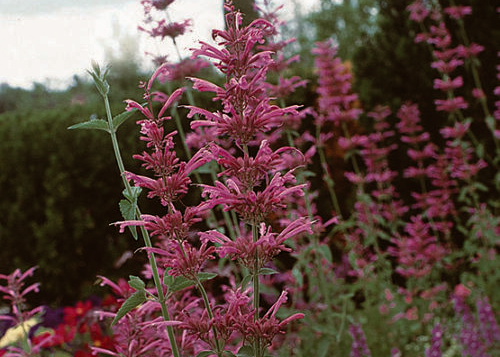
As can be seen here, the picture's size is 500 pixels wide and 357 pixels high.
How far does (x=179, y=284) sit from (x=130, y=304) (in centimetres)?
14

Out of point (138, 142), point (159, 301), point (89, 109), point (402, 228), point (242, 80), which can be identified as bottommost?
point (402, 228)

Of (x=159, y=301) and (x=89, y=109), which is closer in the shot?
(x=159, y=301)

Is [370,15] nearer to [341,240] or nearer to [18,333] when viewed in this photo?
[341,240]

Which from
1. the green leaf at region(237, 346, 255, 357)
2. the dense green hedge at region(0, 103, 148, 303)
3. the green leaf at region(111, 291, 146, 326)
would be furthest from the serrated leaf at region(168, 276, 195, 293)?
the dense green hedge at region(0, 103, 148, 303)

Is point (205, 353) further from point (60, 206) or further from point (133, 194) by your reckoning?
point (60, 206)

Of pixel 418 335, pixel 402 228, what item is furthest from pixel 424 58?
pixel 418 335

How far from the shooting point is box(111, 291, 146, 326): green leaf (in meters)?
1.33

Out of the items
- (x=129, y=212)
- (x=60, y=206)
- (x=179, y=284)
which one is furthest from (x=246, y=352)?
(x=60, y=206)

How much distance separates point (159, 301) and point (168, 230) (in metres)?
0.26

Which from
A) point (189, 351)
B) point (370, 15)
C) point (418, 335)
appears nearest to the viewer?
point (189, 351)

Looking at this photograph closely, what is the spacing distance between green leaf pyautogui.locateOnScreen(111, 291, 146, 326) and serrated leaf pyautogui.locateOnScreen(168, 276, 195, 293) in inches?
3.1

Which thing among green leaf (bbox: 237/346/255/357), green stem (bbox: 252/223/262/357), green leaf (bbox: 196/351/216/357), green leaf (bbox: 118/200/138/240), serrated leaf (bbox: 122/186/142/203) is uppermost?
serrated leaf (bbox: 122/186/142/203)

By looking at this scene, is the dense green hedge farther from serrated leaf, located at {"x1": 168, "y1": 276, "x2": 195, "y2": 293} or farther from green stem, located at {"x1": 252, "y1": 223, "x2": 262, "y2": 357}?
green stem, located at {"x1": 252, "y1": 223, "x2": 262, "y2": 357}

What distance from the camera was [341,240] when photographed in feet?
20.2
